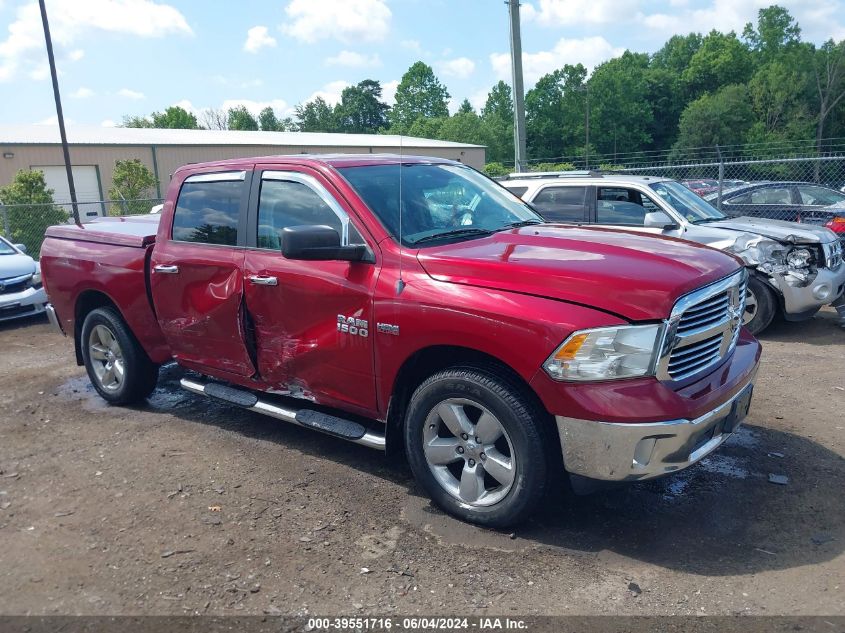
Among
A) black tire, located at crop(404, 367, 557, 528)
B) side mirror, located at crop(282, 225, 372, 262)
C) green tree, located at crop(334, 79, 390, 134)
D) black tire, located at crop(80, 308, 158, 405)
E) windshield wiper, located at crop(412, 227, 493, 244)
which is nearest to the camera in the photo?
black tire, located at crop(404, 367, 557, 528)

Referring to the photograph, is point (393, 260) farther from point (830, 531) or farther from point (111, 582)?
point (830, 531)

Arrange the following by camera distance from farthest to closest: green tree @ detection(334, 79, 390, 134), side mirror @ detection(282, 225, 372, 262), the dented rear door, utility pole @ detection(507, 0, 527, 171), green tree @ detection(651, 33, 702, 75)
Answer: green tree @ detection(651, 33, 702, 75) → green tree @ detection(334, 79, 390, 134) → utility pole @ detection(507, 0, 527, 171) → the dented rear door → side mirror @ detection(282, 225, 372, 262)

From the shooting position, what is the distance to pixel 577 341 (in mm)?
3143

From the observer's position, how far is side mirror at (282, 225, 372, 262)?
3736mm

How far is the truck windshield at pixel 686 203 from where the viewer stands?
798 centimetres

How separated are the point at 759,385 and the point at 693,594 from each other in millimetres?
3405

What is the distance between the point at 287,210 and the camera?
449cm

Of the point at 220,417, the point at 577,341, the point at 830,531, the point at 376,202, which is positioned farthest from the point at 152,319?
the point at 830,531

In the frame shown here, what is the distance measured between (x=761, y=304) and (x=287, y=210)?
5.60m

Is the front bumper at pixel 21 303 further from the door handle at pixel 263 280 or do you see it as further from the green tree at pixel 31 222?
the green tree at pixel 31 222

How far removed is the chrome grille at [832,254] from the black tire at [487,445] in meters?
5.82

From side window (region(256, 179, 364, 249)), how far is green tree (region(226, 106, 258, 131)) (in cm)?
7683

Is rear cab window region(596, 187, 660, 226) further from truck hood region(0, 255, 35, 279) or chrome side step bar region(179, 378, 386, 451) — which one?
truck hood region(0, 255, 35, 279)

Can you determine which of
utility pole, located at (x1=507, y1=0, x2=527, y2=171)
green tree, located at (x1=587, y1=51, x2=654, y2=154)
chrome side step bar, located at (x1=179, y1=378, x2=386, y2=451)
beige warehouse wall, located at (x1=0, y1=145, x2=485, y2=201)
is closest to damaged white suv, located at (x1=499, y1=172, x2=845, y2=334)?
chrome side step bar, located at (x1=179, y1=378, x2=386, y2=451)
